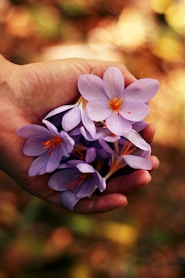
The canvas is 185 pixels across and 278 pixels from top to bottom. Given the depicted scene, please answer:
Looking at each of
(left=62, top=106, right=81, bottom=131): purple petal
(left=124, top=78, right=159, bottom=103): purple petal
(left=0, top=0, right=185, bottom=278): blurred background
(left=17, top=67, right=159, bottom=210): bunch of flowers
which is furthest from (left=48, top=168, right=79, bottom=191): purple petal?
(left=0, top=0, right=185, bottom=278): blurred background

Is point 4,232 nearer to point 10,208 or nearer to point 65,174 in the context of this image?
point 10,208

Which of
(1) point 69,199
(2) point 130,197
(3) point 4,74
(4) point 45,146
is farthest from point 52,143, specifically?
(2) point 130,197

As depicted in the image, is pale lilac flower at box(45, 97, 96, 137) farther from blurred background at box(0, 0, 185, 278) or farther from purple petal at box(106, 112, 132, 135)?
blurred background at box(0, 0, 185, 278)

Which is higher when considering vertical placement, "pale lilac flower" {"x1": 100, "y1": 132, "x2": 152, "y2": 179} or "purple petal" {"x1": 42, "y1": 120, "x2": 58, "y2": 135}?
"purple petal" {"x1": 42, "y1": 120, "x2": 58, "y2": 135}

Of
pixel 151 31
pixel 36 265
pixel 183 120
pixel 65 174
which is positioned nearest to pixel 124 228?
pixel 36 265

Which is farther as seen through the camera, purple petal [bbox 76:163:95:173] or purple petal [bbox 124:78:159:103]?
purple petal [bbox 124:78:159:103]

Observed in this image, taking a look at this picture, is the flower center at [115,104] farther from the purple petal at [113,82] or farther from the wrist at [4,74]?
the wrist at [4,74]

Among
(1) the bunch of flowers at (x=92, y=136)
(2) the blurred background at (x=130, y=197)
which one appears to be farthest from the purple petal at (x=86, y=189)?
(2) the blurred background at (x=130, y=197)
